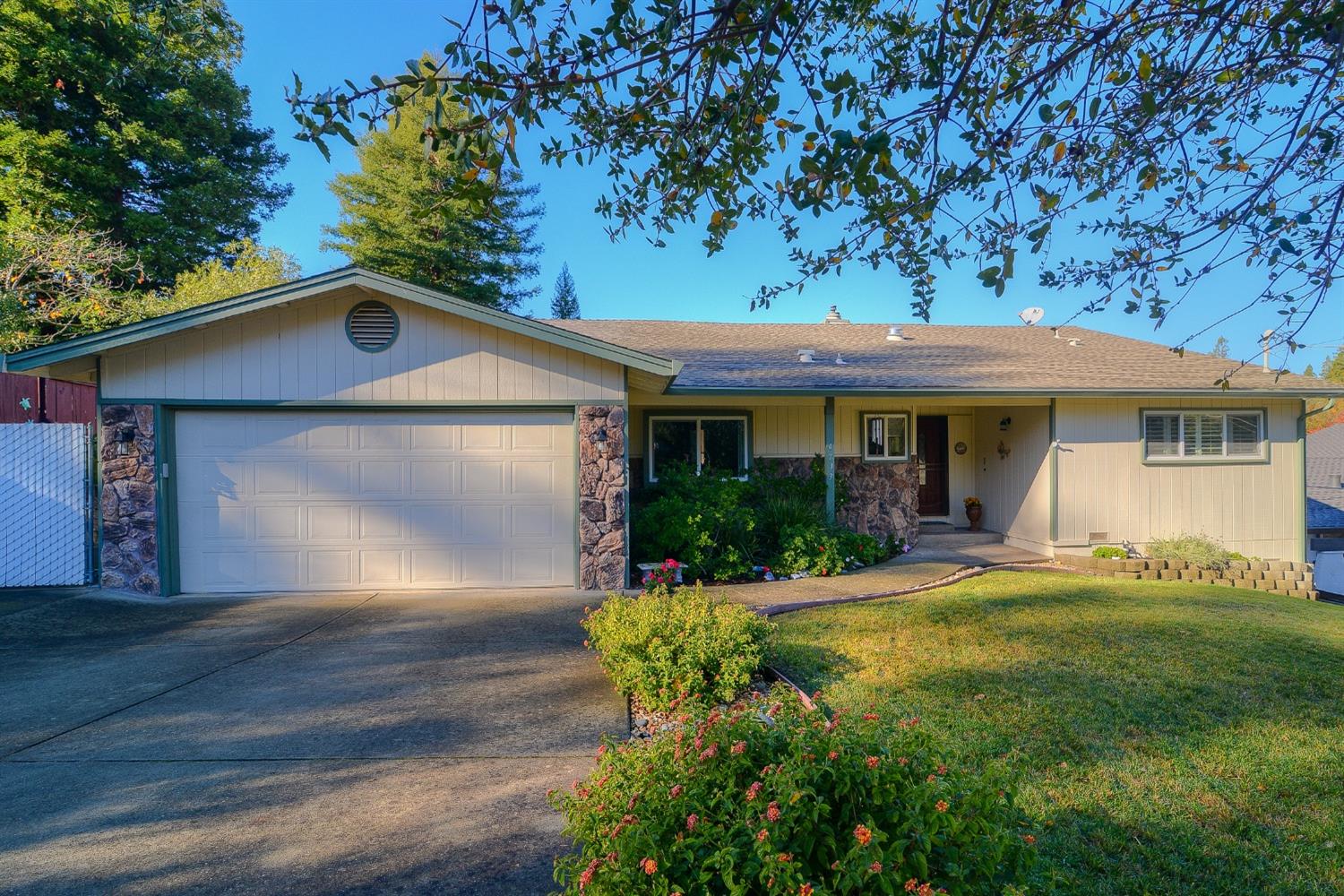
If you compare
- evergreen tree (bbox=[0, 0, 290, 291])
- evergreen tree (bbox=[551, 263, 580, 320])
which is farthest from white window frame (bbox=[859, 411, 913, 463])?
evergreen tree (bbox=[551, 263, 580, 320])

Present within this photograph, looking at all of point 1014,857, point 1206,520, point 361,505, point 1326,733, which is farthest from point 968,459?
point 1014,857

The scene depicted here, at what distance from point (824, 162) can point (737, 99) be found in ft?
2.80

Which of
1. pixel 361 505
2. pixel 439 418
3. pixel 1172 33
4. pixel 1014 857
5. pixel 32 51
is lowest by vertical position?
pixel 1014 857

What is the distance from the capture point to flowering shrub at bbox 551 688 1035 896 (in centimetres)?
178

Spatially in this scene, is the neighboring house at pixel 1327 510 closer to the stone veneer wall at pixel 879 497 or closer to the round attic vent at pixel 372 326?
the stone veneer wall at pixel 879 497

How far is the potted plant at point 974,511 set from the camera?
41.6ft

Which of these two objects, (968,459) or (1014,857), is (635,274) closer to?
(968,459)

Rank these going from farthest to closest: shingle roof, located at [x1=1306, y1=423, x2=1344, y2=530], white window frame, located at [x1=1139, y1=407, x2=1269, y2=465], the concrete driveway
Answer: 1. shingle roof, located at [x1=1306, y1=423, x2=1344, y2=530]
2. white window frame, located at [x1=1139, y1=407, x2=1269, y2=465]
3. the concrete driveway

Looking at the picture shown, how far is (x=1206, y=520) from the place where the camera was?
35.9ft

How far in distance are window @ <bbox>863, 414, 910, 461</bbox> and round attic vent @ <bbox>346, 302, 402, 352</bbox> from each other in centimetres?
750

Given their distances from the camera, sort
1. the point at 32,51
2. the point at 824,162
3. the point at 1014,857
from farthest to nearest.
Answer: the point at 32,51, the point at 824,162, the point at 1014,857

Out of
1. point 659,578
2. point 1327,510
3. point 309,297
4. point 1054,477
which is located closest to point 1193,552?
point 1054,477

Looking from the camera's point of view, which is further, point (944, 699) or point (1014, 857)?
point (944, 699)

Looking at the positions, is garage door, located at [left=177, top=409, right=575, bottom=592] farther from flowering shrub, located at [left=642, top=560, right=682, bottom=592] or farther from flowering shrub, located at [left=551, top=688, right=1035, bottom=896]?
flowering shrub, located at [left=551, top=688, right=1035, bottom=896]
